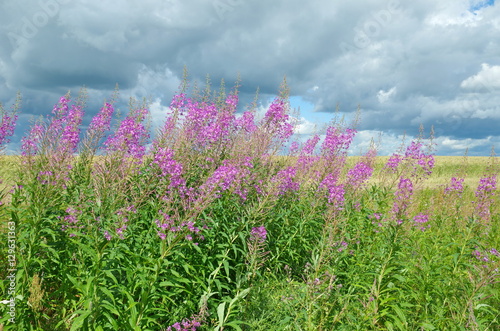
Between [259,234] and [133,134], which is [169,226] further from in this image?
[133,134]

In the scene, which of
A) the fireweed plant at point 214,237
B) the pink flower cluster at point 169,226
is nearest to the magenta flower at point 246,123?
the fireweed plant at point 214,237

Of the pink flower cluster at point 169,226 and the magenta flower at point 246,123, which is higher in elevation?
the magenta flower at point 246,123

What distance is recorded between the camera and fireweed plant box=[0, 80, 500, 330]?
391 centimetres

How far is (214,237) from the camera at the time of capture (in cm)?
515

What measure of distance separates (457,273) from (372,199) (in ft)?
6.64

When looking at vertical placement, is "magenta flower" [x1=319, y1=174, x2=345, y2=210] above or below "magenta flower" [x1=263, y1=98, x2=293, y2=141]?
below

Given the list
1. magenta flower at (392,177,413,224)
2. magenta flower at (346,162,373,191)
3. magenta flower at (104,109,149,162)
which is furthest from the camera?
magenta flower at (346,162,373,191)

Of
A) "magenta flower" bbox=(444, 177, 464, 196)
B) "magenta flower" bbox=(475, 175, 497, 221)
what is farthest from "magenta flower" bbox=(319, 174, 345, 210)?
"magenta flower" bbox=(444, 177, 464, 196)

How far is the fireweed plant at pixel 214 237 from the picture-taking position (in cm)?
391

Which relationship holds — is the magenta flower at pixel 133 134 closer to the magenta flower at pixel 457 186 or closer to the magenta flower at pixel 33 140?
the magenta flower at pixel 33 140

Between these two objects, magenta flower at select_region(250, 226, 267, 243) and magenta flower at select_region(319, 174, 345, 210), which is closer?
magenta flower at select_region(250, 226, 267, 243)

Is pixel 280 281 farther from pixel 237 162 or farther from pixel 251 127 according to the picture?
pixel 251 127

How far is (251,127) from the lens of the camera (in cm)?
777

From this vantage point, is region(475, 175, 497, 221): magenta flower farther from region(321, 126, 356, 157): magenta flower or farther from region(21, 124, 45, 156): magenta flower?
region(21, 124, 45, 156): magenta flower
